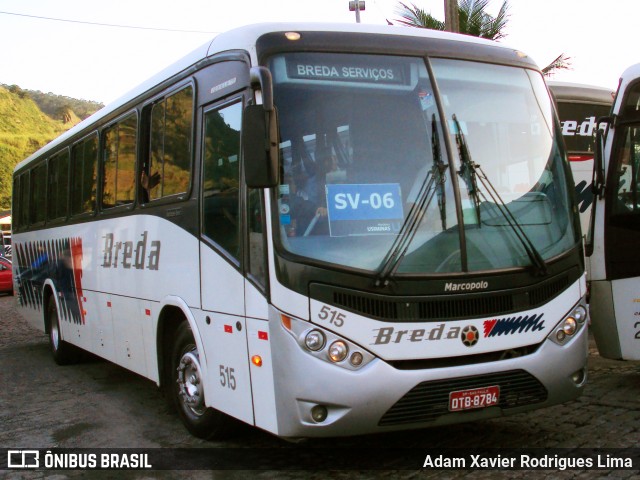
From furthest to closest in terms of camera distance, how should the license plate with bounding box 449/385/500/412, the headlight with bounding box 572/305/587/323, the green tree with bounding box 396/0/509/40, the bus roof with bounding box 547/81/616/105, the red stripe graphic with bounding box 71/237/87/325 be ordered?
the green tree with bounding box 396/0/509/40 → the bus roof with bounding box 547/81/616/105 → the red stripe graphic with bounding box 71/237/87/325 → the headlight with bounding box 572/305/587/323 → the license plate with bounding box 449/385/500/412

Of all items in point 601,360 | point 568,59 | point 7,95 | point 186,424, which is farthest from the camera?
point 7,95

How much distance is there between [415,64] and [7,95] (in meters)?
150

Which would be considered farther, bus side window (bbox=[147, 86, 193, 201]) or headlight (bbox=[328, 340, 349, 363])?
bus side window (bbox=[147, 86, 193, 201])

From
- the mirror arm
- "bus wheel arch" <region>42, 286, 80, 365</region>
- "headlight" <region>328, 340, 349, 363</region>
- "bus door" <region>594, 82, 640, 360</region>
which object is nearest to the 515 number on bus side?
"headlight" <region>328, 340, 349, 363</region>

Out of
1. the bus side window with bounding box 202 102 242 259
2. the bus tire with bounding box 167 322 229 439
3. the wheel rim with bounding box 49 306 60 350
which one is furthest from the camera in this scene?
the wheel rim with bounding box 49 306 60 350

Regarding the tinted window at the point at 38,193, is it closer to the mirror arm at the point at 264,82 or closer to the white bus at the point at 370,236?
the white bus at the point at 370,236

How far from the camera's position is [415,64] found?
224 inches

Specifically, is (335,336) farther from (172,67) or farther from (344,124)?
(172,67)

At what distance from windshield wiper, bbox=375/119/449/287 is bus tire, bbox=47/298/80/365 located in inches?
297

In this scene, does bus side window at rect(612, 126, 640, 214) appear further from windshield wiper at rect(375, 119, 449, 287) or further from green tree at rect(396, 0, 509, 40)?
green tree at rect(396, 0, 509, 40)

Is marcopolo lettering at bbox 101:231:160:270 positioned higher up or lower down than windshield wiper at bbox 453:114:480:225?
lower down

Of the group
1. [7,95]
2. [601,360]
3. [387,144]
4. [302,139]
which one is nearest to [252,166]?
[302,139]

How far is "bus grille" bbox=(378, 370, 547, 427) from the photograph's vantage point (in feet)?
16.7

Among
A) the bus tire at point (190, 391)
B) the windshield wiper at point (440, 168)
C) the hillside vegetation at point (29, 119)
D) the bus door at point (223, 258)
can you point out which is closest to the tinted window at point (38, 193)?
the bus tire at point (190, 391)
